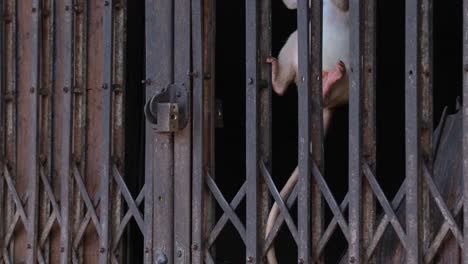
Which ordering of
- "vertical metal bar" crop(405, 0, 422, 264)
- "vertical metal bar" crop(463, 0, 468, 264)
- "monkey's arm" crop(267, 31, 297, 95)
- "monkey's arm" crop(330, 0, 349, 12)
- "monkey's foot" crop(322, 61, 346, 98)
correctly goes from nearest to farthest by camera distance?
"vertical metal bar" crop(463, 0, 468, 264) → "vertical metal bar" crop(405, 0, 422, 264) → "monkey's foot" crop(322, 61, 346, 98) → "monkey's arm" crop(267, 31, 297, 95) → "monkey's arm" crop(330, 0, 349, 12)

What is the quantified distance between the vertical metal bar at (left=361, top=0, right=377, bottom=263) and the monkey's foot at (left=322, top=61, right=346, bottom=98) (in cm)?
69

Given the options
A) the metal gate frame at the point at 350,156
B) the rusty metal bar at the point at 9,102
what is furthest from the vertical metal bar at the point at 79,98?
the metal gate frame at the point at 350,156

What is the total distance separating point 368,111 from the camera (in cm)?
333

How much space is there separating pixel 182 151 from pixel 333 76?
75cm

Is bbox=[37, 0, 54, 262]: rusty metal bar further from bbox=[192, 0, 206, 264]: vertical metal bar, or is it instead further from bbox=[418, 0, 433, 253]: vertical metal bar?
bbox=[418, 0, 433, 253]: vertical metal bar

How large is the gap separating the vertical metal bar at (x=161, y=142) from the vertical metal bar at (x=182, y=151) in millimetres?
24

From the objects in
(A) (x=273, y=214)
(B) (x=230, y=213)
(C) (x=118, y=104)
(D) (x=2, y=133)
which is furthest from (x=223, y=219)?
(D) (x=2, y=133)

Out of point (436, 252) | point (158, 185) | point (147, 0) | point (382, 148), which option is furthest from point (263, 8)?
point (382, 148)

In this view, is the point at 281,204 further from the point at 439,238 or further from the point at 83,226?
the point at 83,226

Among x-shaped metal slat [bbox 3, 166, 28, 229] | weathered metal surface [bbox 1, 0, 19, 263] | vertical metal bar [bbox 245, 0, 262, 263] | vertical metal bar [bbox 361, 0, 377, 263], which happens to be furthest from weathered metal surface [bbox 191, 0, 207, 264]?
weathered metal surface [bbox 1, 0, 19, 263]

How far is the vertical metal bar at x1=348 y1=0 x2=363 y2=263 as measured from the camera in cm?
329

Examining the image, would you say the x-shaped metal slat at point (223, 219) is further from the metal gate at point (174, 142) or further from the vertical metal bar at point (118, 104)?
the vertical metal bar at point (118, 104)

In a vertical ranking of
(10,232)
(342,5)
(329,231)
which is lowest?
(10,232)

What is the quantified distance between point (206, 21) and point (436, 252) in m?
1.25
